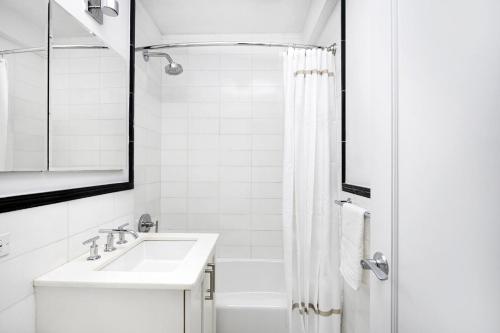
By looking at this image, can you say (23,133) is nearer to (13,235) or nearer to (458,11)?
(13,235)

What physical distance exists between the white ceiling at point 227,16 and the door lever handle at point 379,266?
207cm

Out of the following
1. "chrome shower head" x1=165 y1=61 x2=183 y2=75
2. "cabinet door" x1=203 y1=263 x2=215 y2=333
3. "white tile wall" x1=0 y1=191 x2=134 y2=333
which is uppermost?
"chrome shower head" x1=165 y1=61 x2=183 y2=75

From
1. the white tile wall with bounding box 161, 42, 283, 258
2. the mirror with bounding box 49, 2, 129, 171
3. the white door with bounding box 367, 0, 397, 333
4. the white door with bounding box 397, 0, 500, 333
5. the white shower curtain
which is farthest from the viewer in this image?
the white tile wall with bounding box 161, 42, 283, 258

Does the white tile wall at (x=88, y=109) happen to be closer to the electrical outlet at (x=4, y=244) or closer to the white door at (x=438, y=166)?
the electrical outlet at (x=4, y=244)

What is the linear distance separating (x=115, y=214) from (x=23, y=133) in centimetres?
82

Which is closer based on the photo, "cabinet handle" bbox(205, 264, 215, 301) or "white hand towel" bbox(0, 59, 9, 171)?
"white hand towel" bbox(0, 59, 9, 171)

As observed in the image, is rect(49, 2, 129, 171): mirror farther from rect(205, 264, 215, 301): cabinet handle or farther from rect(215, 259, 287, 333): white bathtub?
rect(215, 259, 287, 333): white bathtub

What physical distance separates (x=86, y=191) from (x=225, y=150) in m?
1.47

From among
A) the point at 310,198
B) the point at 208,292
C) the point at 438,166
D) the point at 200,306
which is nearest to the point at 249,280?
the point at 208,292

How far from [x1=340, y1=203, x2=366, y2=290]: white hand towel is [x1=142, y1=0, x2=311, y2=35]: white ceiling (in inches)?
68.8

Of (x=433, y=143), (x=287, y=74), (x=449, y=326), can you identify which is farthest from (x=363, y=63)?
(x=449, y=326)

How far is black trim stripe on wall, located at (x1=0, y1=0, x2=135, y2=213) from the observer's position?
939mm

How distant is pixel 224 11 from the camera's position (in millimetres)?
2309

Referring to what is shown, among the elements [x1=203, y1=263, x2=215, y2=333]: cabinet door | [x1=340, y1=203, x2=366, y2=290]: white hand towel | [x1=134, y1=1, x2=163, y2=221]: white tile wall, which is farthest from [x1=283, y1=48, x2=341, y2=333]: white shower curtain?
[x1=134, y1=1, x2=163, y2=221]: white tile wall
